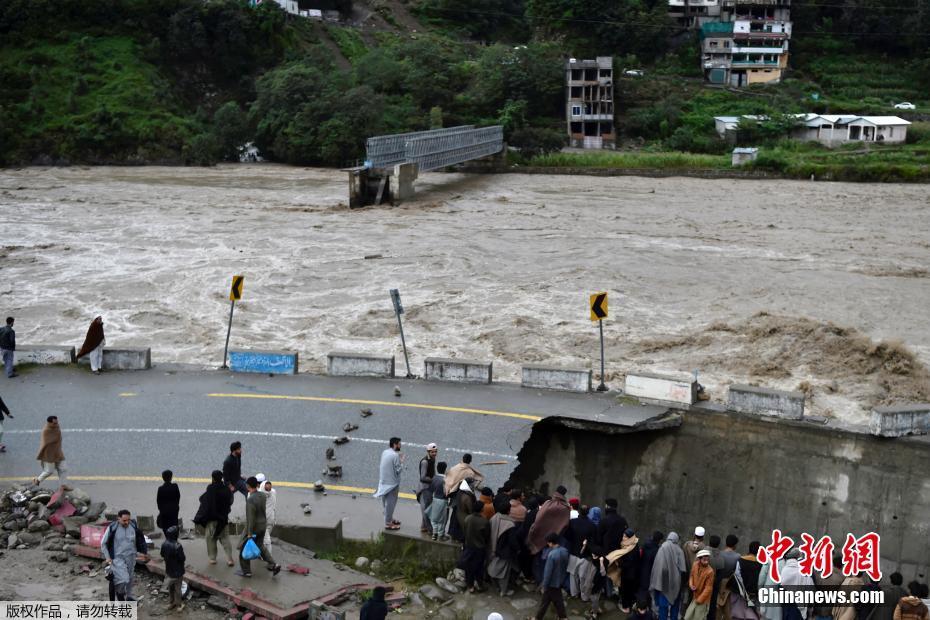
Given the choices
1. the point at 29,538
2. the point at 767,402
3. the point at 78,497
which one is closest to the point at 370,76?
the point at 767,402

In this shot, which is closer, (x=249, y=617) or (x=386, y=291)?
(x=249, y=617)

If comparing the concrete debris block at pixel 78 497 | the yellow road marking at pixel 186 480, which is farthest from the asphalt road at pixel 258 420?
the concrete debris block at pixel 78 497

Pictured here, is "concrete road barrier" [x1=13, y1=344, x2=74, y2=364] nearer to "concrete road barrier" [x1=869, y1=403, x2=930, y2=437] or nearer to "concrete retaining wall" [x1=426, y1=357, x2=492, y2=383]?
"concrete retaining wall" [x1=426, y1=357, x2=492, y2=383]

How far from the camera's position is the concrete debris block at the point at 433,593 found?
40.3 ft

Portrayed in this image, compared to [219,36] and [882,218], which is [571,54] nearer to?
[219,36]


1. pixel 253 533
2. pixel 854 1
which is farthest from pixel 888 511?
pixel 854 1

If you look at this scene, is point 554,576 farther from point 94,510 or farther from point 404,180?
point 404,180

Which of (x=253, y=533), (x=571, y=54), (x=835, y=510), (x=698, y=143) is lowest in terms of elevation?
(x=835, y=510)

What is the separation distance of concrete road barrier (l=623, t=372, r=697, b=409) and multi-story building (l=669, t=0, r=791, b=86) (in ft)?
250

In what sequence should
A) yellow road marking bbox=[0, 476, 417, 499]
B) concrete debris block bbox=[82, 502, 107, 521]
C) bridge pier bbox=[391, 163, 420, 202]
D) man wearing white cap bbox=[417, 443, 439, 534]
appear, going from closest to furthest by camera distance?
man wearing white cap bbox=[417, 443, 439, 534] → concrete debris block bbox=[82, 502, 107, 521] → yellow road marking bbox=[0, 476, 417, 499] → bridge pier bbox=[391, 163, 420, 202]

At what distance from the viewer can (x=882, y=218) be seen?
49.2m

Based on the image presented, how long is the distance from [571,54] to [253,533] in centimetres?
8359

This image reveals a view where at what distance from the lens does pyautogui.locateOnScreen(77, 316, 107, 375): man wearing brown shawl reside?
20188 mm

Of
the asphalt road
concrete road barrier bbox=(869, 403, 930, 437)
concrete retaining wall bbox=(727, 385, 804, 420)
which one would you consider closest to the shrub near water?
the asphalt road
